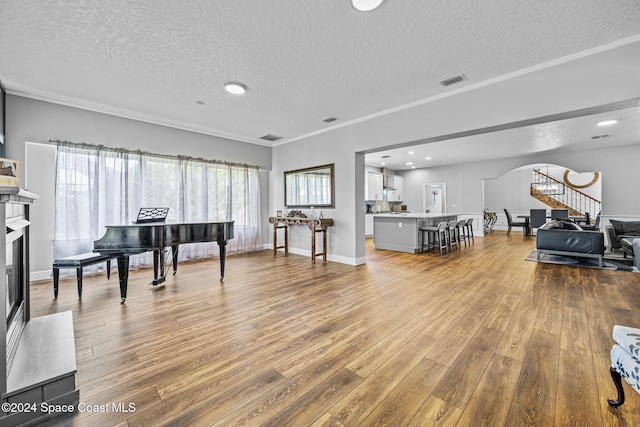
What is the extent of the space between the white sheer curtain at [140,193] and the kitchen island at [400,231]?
3.38m

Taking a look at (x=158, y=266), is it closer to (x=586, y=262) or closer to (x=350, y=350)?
(x=350, y=350)

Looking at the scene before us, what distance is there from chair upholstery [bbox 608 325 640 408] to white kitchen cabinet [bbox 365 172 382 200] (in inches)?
313

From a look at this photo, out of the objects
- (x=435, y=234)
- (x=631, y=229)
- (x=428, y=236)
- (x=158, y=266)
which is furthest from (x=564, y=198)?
(x=158, y=266)

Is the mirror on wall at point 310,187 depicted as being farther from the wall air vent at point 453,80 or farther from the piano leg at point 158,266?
the piano leg at point 158,266

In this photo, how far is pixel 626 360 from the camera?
4.20 ft

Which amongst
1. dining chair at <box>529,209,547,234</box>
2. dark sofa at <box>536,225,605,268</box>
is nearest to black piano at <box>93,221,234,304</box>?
dark sofa at <box>536,225,605,268</box>

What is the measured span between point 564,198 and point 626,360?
1326 cm

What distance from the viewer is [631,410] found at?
140 cm

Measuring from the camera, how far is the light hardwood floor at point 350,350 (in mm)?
1406

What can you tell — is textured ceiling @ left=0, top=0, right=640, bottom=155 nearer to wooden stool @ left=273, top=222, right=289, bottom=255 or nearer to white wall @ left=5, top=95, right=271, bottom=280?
white wall @ left=5, top=95, right=271, bottom=280

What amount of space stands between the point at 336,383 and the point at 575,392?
1.44 meters

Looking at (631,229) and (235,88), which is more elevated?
(235,88)

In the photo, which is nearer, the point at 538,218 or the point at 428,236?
the point at 428,236

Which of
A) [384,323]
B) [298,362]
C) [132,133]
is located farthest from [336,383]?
[132,133]
